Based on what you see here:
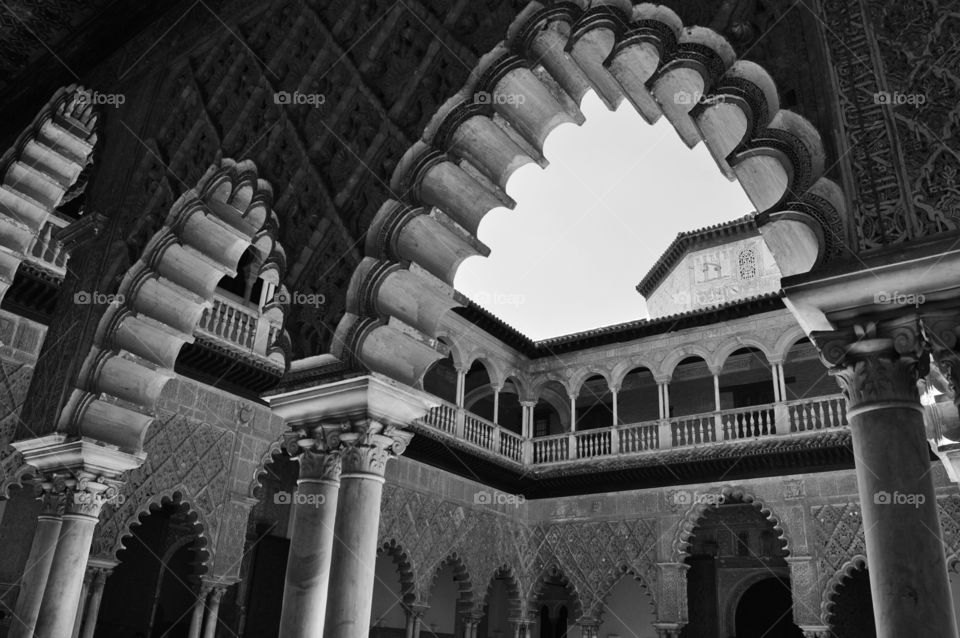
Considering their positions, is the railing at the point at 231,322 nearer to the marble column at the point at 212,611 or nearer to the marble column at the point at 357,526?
the marble column at the point at 212,611

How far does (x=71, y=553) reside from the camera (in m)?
5.15

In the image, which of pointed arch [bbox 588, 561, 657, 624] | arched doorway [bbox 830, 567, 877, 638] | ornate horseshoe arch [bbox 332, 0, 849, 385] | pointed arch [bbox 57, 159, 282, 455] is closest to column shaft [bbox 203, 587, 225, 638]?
pointed arch [bbox 57, 159, 282, 455]

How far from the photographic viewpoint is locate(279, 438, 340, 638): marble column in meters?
3.88

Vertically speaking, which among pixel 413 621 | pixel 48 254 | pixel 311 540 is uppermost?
pixel 48 254

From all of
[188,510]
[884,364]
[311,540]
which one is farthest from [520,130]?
[188,510]

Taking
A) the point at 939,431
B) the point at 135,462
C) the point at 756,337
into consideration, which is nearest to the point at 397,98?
the point at 135,462

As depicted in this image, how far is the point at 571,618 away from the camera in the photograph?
1669 centimetres

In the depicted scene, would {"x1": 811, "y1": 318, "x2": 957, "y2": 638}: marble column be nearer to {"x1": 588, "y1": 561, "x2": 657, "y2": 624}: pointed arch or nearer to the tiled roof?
{"x1": 588, "y1": 561, "x2": 657, "y2": 624}: pointed arch

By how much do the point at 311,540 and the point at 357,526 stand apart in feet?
0.86

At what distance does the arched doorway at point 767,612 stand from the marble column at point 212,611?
387 inches

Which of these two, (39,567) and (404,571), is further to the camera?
(404,571)

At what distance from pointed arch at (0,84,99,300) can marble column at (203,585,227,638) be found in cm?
562

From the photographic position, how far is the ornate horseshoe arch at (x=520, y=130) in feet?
11.1

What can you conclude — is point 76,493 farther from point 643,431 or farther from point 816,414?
point 816,414
